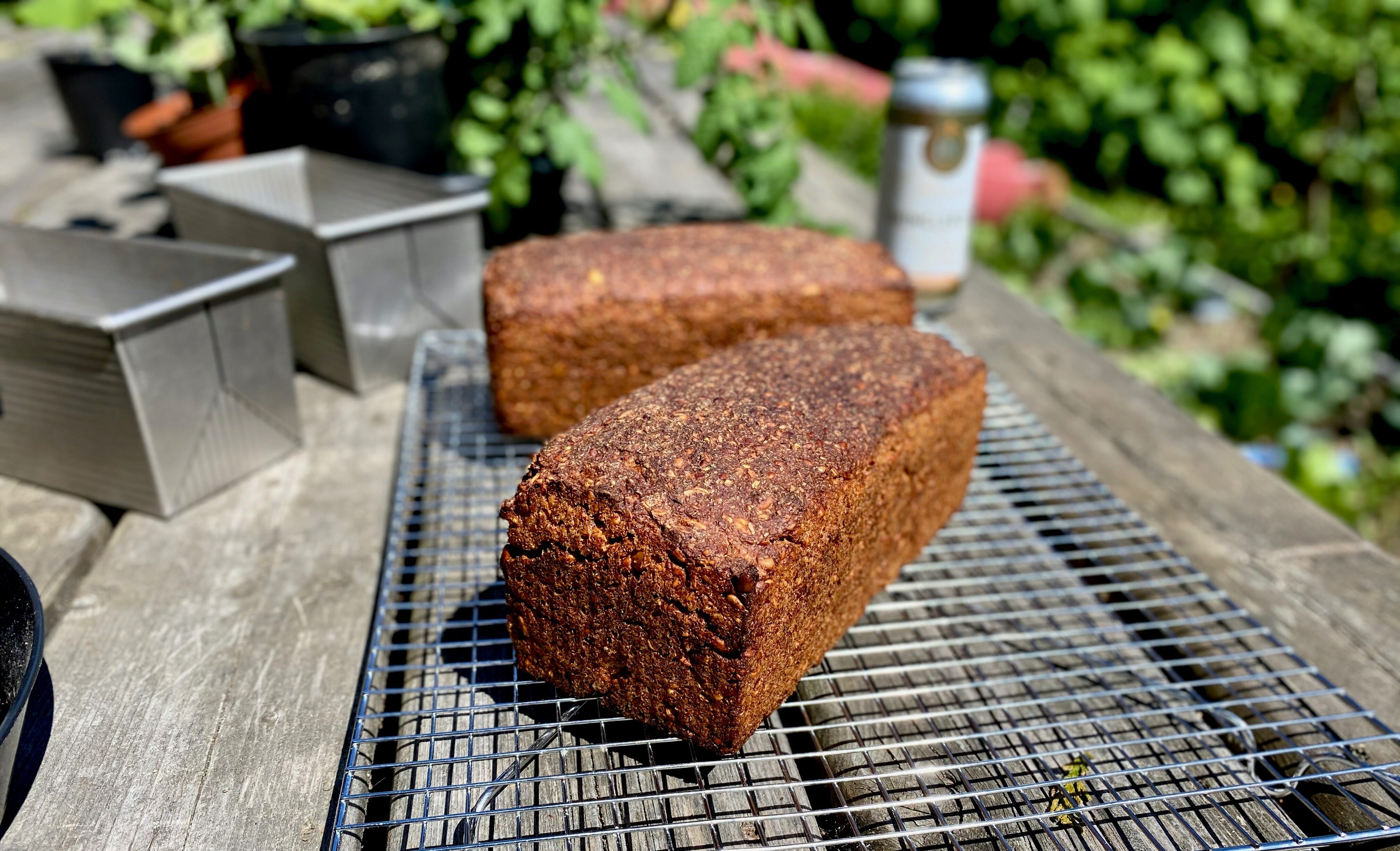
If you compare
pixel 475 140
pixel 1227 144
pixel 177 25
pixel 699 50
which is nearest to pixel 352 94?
pixel 475 140

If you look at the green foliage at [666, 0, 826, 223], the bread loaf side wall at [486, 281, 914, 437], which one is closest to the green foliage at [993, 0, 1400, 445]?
the green foliage at [666, 0, 826, 223]

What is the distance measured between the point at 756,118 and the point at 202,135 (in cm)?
155

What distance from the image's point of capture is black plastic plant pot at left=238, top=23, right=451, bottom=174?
7.87 feet

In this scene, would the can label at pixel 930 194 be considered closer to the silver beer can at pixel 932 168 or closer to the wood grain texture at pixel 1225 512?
the silver beer can at pixel 932 168

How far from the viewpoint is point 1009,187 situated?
5.21m

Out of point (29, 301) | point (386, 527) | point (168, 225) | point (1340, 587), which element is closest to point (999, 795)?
point (1340, 587)

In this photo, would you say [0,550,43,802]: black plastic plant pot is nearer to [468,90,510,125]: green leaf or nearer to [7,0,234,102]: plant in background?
[468,90,510,125]: green leaf

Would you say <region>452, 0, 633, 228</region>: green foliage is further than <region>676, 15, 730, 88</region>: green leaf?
Yes

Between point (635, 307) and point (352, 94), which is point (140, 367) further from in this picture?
point (352, 94)

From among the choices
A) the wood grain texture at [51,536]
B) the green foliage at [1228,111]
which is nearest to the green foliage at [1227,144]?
the green foliage at [1228,111]

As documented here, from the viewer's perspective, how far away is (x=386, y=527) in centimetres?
178

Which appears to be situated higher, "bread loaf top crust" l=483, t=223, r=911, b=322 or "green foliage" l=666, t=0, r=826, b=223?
"green foliage" l=666, t=0, r=826, b=223

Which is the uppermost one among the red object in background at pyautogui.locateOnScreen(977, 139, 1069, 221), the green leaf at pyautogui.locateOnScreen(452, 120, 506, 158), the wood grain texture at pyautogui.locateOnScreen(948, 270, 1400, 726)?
the green leaf at pyautogui.locateOnScreen(452, 120, 506, 158)

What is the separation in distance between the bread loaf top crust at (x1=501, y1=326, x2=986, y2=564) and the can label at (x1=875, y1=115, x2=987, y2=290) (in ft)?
3.54
